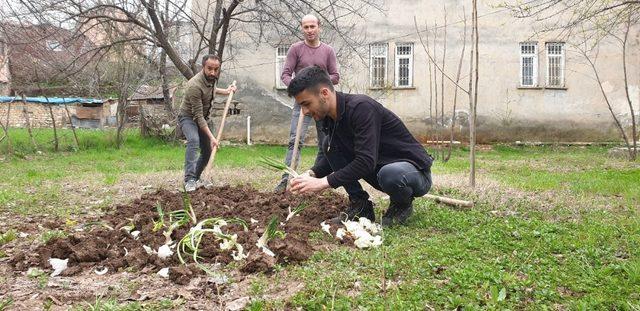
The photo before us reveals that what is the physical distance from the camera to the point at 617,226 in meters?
4.38

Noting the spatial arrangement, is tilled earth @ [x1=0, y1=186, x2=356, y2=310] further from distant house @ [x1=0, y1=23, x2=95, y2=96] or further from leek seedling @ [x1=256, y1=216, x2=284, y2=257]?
distant house @ [x1=0, y1=23, x2=95, y2=96]

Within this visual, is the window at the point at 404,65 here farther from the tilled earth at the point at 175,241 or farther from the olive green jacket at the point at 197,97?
the tilled earth at the point at 175,241

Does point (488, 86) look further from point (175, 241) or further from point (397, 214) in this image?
point (175, 241)

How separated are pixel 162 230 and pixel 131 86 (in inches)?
462

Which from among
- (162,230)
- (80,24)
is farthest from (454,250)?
(80,24)

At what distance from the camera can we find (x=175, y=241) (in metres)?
3.74

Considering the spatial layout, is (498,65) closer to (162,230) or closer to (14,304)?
(162,230)

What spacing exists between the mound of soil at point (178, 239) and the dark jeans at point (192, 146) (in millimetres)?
1465

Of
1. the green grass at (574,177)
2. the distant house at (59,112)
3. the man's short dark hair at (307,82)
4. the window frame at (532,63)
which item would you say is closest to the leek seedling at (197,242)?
the man's short dark hair at (307,82)

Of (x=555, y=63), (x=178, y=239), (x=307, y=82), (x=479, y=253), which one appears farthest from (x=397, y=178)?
(x=555, y=63)

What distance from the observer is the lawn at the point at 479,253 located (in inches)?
108

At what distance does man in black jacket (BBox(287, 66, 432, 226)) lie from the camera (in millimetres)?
3818

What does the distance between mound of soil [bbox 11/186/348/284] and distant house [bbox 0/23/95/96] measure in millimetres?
7478

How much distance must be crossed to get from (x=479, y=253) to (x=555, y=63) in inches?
605
